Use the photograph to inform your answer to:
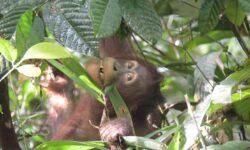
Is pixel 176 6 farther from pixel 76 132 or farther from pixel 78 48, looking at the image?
pixel 78 48

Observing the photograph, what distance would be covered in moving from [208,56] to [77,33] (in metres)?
0.86

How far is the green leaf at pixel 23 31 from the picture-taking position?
4.10 feet

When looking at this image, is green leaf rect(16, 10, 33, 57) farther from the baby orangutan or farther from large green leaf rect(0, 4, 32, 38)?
the baby orangutan

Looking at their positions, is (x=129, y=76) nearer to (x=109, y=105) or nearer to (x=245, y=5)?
(x=109, y=105)

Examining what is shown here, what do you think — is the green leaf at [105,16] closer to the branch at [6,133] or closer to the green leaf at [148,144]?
the green leaf at [148,144]

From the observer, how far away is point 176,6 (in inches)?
90.9

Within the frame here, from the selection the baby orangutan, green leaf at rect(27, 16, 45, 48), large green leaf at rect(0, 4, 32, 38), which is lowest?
the baby orangutan

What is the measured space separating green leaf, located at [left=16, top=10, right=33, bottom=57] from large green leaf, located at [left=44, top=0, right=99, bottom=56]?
5 centimetres

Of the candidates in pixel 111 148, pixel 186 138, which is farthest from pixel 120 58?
pixel 186 138

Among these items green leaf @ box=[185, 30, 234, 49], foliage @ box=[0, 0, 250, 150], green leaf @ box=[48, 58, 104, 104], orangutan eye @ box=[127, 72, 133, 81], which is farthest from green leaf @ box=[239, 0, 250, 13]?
orangutan eye @ box=[127, 72, 133, 81]

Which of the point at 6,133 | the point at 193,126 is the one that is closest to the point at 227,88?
the point at 193,126

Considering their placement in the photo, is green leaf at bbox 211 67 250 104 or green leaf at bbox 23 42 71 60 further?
green leaf at bbox 211 67 250 104

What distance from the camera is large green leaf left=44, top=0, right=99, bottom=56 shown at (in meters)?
1.28

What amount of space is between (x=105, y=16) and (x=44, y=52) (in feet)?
0.82
